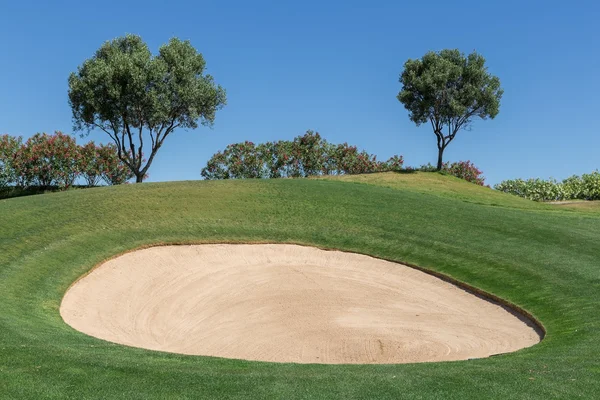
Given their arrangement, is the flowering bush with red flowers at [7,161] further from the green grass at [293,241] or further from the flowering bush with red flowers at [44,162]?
the green grass at [293,241]

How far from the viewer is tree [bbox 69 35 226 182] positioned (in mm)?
54250

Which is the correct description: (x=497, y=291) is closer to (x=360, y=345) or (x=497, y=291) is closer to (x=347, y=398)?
(x=360, y=345)

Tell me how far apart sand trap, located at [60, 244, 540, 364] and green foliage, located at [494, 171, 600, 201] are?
198ft

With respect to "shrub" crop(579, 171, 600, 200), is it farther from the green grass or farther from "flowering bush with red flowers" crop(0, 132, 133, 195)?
"flowering bush with red flowers" crop(0, 132, 133, 195)

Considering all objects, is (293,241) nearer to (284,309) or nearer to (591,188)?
(284,309)

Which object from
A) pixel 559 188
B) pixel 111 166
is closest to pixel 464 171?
pixel 559 188

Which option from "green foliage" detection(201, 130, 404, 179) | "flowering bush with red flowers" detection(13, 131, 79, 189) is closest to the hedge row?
"flowering bush with red flowers" detection(13, 131, 79, 189)

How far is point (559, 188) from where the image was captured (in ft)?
261

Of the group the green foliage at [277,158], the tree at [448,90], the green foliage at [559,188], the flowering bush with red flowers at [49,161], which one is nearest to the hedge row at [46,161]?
the flowering bush with red flowers at [49,161]

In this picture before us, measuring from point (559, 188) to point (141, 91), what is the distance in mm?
54061

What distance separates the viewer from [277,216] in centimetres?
3225

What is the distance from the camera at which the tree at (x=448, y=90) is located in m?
65.0

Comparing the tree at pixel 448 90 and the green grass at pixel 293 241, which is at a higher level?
the tree at pixel 448 90

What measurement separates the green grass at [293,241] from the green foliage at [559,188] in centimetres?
3578
